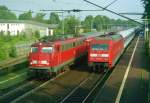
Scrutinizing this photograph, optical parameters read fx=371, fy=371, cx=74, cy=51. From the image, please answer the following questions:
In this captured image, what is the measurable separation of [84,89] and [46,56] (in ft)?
13.7

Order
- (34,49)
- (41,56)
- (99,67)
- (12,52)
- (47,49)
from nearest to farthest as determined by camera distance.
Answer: (41,56), (47,49), (34,49), (99,67), (12,52)

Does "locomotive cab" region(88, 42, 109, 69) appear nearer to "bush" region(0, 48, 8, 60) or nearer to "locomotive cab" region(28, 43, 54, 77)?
"locomotive cab" region(28, 43, 54, 77)

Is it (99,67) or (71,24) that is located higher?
(71,24)

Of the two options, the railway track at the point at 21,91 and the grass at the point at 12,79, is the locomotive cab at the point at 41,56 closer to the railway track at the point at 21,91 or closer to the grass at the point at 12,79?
the railway track at the point at 21,91

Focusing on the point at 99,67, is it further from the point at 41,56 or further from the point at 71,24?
the point at 71,24

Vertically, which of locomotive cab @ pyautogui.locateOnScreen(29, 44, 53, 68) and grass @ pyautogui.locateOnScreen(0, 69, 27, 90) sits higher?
locomotive cab @ pyautogui.locateOnScreen(29, 44, 53, 68)

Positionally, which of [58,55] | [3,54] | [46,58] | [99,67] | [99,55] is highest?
[58,55]

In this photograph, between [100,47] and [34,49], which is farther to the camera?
[100,47]

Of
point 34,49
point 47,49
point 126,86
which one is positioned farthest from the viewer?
point 34,49

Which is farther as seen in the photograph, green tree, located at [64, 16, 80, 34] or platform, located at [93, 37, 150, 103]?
green tree, located at [64, 16, 80, 34]

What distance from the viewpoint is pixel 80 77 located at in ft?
99.3

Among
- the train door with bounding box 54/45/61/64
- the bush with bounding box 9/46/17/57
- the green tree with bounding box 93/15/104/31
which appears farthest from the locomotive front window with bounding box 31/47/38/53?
Result: the green tree with bounding box 93/15/104/31

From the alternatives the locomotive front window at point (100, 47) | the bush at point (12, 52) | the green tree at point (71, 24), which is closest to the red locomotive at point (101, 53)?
the locomotive front window at point (100, 47)

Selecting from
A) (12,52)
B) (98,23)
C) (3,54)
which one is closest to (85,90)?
(3,54)
